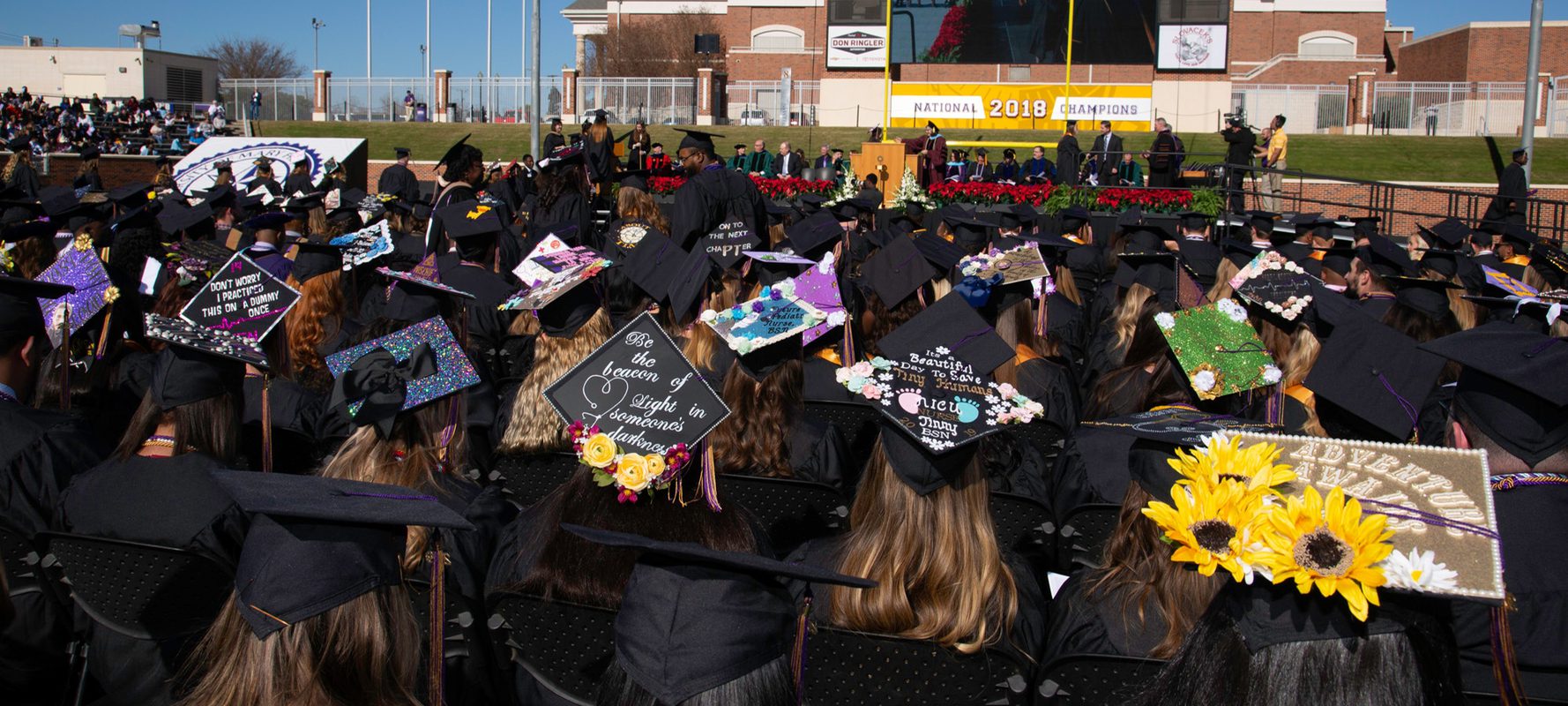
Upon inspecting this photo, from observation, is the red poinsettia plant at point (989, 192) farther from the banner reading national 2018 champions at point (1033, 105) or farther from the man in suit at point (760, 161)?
the banner reading national 2018 champions at point (1033, 105)

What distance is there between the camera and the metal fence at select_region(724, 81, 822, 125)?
40.6 meters

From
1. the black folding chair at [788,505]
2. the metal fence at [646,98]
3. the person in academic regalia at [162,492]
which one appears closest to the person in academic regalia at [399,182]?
the person in academic regalia at [162,492]

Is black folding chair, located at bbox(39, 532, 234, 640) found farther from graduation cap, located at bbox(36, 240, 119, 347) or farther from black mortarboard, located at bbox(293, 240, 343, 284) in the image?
black mortarboard, located at bbox(293, 240, 343, 284)

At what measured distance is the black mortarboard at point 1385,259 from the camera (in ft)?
27.7

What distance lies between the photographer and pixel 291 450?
4.84m

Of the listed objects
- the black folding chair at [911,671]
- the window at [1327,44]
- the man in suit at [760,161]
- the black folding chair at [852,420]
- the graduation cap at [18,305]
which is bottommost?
the black folding chair at [911,671]

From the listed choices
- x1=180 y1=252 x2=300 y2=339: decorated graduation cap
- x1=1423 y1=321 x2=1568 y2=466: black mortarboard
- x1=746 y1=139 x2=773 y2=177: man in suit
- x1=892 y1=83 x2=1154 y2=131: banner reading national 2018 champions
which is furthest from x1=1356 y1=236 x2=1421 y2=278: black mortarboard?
x1=892 y1=83 x2=1154 y2=131: banner reading national 2018 champions

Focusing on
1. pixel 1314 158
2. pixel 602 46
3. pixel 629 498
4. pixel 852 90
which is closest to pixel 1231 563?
pixel 629 498

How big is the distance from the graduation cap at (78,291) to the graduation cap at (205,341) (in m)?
1.81

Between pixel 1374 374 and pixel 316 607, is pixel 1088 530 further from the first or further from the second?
pixel 316 607

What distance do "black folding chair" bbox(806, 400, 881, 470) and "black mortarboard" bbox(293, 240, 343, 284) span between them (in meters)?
3.59

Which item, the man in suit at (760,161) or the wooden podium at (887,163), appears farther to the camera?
the man in suit at (760,161)

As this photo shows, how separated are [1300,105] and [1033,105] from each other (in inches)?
463

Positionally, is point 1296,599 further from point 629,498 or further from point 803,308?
point 803,308
